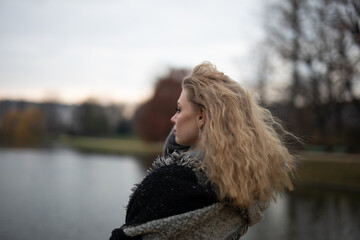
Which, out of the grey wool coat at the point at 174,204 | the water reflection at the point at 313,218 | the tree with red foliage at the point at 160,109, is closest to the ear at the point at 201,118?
the grey wool coat at the point at 174,204

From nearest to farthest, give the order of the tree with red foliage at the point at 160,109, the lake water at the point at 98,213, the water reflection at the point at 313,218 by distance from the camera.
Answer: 1. the water reflection at the point at 313,218
2. the lake water at the point at 98,213
3. the tree with red foliage at the point at 160,109

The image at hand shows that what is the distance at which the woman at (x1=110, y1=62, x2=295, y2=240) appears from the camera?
58.3 inches

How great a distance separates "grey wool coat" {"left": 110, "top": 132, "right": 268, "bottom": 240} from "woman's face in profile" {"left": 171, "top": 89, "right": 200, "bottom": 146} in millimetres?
126

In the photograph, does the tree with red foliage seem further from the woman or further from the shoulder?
the shoulder

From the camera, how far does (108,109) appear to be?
101688 mm

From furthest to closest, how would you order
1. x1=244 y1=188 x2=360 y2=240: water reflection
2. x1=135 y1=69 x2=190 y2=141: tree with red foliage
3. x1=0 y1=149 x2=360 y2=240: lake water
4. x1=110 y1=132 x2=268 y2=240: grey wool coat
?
x1=135 y1=69 x2=190 y2=141: tree with red foliage, x1=0 y1=149 x2=360 y2=240: lake water, x1=244 y1=188 x2=360 y2=240: water reflection, x1=110 y1=132 x2=268 y2=240: grey wool coat

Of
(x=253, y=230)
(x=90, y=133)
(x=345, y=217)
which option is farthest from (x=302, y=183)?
(x=90, y=133)

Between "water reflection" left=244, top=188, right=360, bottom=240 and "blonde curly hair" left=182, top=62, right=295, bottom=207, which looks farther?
"water reflection" left=244, top=188, right=360, bottom=240

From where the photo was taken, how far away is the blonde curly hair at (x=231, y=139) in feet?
4.97

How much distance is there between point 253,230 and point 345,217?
11.0ft

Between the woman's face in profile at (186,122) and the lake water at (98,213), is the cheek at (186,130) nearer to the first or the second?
the woman's face in profile at (186,122)

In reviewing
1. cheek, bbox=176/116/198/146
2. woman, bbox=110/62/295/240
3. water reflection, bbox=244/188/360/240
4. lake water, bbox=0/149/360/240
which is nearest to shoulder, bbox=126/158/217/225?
woman, bbox=110/62/295/240

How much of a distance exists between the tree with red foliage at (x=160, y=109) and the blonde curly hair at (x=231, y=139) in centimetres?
4107

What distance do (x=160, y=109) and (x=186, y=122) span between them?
140ft
